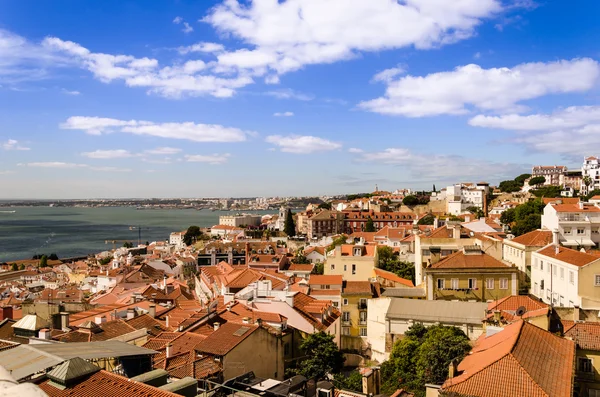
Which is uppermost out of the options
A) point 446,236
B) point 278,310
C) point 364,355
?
point 446,236

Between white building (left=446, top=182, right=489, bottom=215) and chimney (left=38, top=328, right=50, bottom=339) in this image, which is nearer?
chimney (left=38, top=328, right=50, bottom=339)

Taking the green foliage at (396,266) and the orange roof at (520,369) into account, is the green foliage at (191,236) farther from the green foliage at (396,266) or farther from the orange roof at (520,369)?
the orange roof at (520,369)

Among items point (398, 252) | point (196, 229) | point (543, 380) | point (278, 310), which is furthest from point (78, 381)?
point (196, 229)

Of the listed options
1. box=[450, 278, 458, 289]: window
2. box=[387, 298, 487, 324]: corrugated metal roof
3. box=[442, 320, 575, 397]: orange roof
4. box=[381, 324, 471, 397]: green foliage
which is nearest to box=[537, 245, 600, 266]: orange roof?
box=[450, 278, 458, 289]: window

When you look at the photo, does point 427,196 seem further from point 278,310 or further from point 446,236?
point 278,310

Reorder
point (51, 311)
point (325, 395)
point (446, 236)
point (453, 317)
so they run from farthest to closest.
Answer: point (446, 236) < point (51, 311) < point (453, 317) < point (325, 395)

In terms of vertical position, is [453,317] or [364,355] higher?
[453,317]

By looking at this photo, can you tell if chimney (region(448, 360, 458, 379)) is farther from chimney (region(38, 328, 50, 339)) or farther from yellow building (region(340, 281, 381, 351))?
yellow building (region(340, 281, 381, 351))
